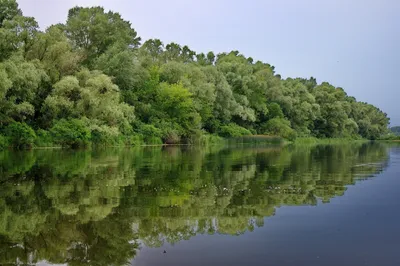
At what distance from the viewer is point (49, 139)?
45.5 m

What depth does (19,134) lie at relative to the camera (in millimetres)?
42250

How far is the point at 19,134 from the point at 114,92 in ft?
41.8

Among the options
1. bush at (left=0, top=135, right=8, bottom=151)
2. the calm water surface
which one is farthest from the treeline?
the calm water surface

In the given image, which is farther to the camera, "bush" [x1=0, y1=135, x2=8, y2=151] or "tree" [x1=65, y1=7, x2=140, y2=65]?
"tree" [x1=65, y1=7, x2=140, y2=65]

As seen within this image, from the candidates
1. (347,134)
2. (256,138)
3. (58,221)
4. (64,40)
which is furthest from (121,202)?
(347,134)

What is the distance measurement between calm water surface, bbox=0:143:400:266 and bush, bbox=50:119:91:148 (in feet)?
89.4

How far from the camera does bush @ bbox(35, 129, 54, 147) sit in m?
44.6

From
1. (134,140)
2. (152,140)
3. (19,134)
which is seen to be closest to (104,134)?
(134,140)

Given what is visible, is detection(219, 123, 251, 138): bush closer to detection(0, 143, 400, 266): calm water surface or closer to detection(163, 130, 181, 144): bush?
detection(163, 130, 181, 144): bush

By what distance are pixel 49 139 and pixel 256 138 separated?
4392cm

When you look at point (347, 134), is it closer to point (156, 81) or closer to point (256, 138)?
point (256, 138)

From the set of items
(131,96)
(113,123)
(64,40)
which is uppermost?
(64,40)

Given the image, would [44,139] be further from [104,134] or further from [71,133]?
[104,134]

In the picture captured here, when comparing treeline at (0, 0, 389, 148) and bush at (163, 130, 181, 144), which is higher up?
treeline at (0, 0, 389, 148)
